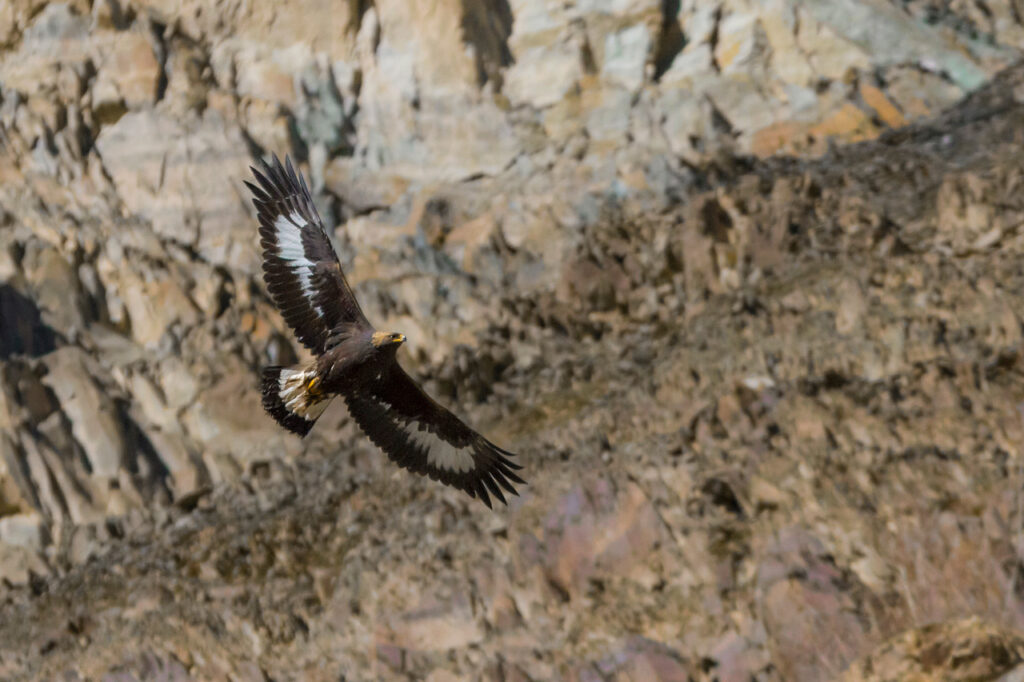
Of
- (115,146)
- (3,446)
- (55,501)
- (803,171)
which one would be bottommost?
(803,171)

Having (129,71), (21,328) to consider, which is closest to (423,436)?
(21,328)

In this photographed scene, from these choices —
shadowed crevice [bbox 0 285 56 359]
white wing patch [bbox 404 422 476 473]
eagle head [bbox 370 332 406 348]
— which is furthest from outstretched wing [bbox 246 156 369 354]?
shadowed crevice [bbox 0 285 56 359]

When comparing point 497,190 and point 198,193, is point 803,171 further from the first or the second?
point 198,193

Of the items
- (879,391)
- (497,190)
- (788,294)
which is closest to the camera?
Result: (879,391)

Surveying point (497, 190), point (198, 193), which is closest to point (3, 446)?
point (198, 193)

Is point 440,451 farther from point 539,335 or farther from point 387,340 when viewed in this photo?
point 539,335

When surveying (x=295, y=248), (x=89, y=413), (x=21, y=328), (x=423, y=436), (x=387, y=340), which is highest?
(x=295, y=248)
